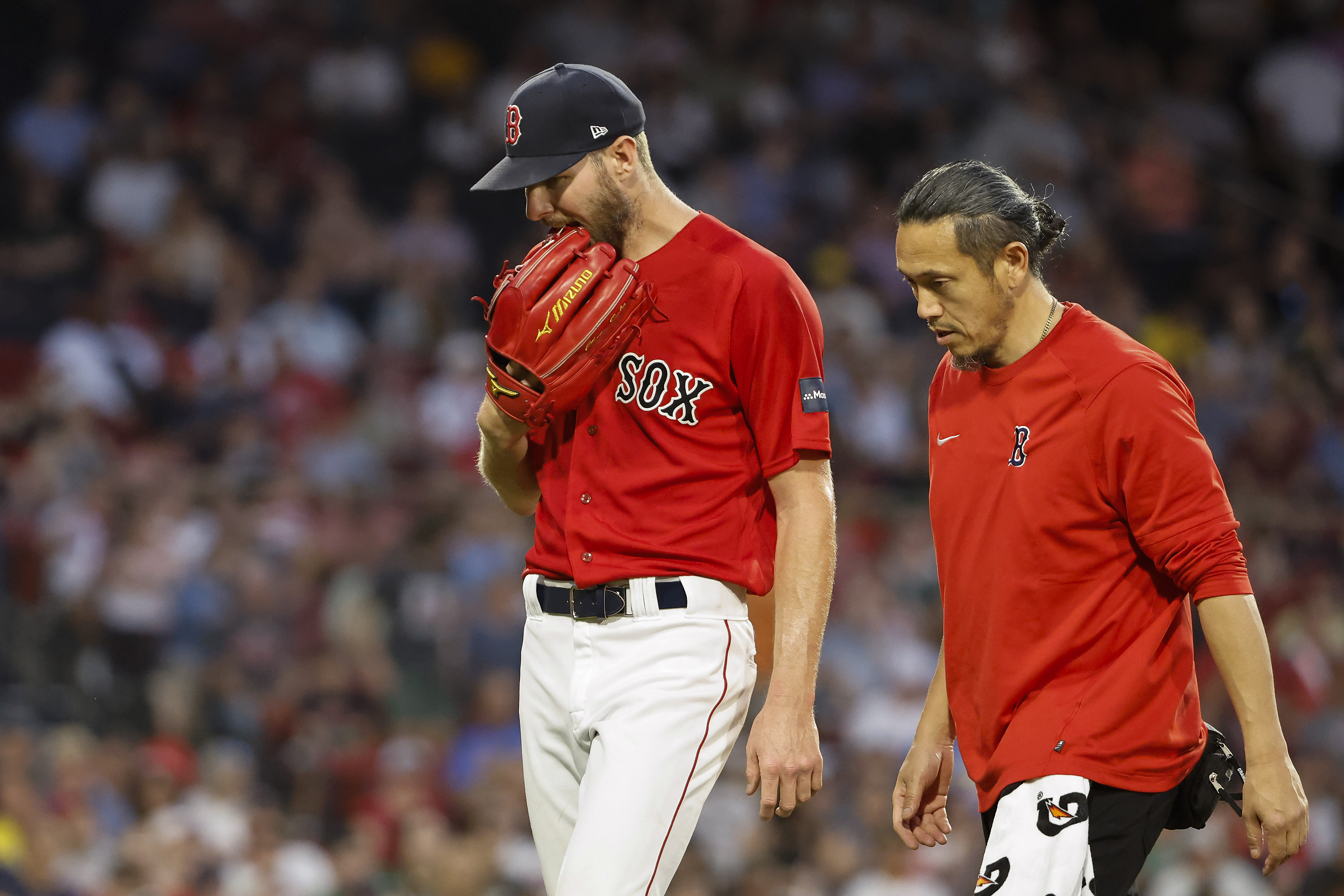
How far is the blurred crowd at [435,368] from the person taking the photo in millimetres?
7609

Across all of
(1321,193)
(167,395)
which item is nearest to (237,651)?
(167,395)

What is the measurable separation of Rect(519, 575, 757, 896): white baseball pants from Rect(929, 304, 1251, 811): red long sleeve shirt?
538 mm

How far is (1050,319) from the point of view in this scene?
3.18m

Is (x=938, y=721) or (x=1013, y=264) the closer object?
(x=1013, y=264)

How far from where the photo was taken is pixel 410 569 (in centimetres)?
802

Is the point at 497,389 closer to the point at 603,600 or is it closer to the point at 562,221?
the point at 562,221

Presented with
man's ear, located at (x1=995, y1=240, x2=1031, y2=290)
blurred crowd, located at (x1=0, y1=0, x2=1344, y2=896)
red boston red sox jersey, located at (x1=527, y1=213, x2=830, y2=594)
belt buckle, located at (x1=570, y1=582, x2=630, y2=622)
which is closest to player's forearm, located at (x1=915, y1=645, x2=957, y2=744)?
red boston red sox jersey, located at (x1=527, y1=213, x2=830, y2=594)

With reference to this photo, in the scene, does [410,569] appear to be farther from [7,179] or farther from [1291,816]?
[1291,816]

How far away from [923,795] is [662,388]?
1099 millimetres

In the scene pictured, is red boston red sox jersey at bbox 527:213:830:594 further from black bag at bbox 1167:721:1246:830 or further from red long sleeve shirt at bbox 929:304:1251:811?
black bag at bbox 1167:721:1246:830

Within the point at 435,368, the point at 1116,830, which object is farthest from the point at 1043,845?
the point at 435,368

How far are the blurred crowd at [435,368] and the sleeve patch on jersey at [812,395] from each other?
4691mm

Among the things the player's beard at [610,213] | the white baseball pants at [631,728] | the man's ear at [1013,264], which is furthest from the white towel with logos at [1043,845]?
the player's beard at [610,213]

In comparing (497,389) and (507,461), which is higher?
(497,389)
